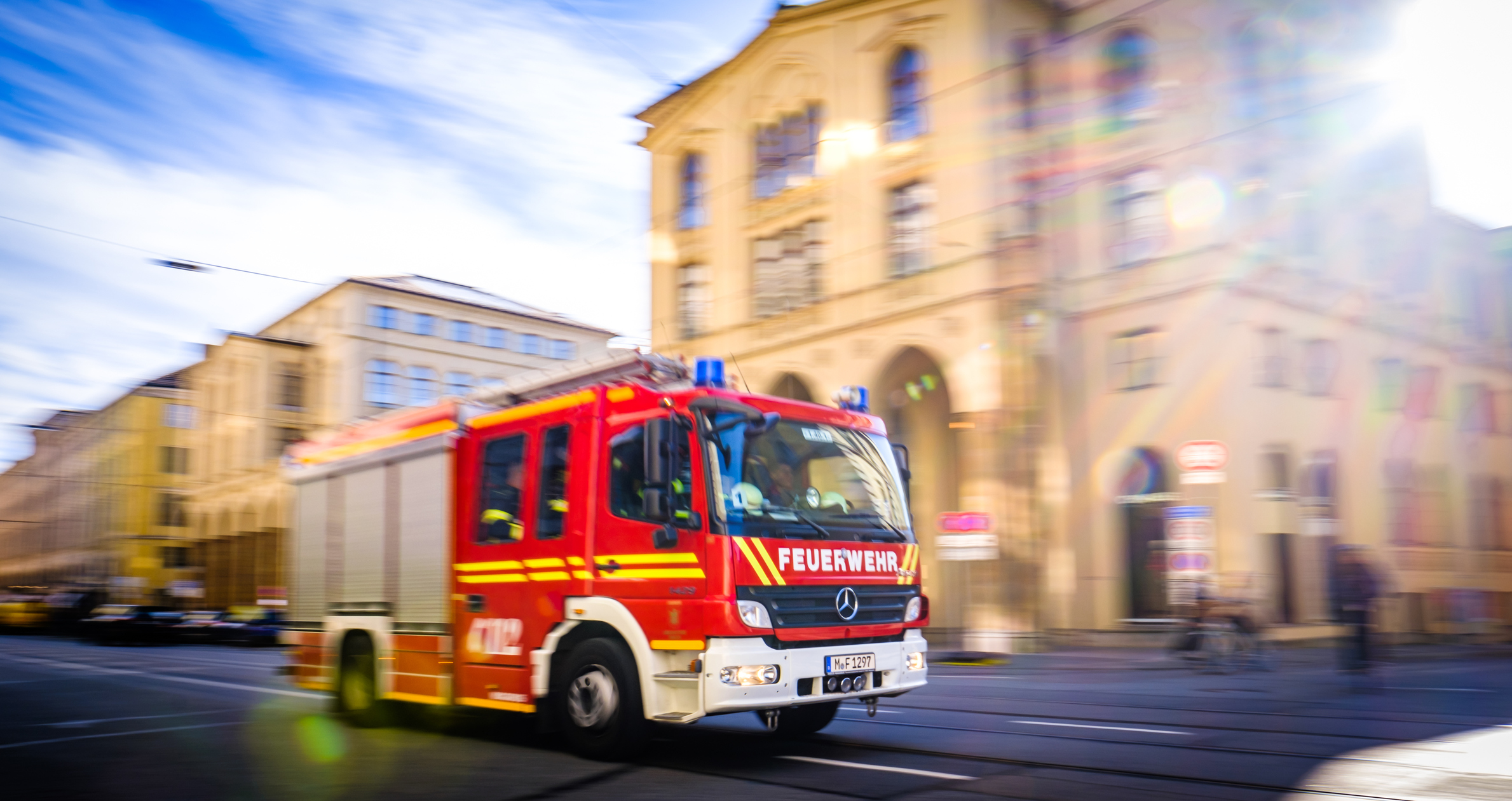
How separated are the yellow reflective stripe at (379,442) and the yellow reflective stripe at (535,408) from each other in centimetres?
34

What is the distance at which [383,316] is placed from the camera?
5641 cm

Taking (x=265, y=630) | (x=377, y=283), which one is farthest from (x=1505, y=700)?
(x=377, y=283)

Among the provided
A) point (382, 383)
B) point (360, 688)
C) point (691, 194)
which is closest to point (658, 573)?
point (360, 688)

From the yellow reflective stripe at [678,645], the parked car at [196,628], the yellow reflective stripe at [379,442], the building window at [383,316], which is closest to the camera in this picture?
the yellow reflective stripe at [678,645]

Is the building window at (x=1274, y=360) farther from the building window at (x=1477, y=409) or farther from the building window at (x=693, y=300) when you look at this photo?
the building window at (x=693, y=300)

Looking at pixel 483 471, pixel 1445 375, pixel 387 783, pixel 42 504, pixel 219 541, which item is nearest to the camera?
pixel 387 783

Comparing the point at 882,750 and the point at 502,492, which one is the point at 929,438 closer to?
the point at 502,492

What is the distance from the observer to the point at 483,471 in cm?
974

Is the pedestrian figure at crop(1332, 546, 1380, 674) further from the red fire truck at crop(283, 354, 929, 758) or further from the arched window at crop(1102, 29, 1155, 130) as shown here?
the arched window at crop(1102, 29, 1155, 130)

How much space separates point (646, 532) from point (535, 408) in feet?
6.11

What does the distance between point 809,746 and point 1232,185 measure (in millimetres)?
20099

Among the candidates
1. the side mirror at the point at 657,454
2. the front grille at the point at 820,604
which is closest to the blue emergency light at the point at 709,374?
the side mirror at the point at 657,454

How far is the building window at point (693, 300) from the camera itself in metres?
32.0

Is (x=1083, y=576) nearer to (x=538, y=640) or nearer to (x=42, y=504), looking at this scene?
(x=538, y=640)
